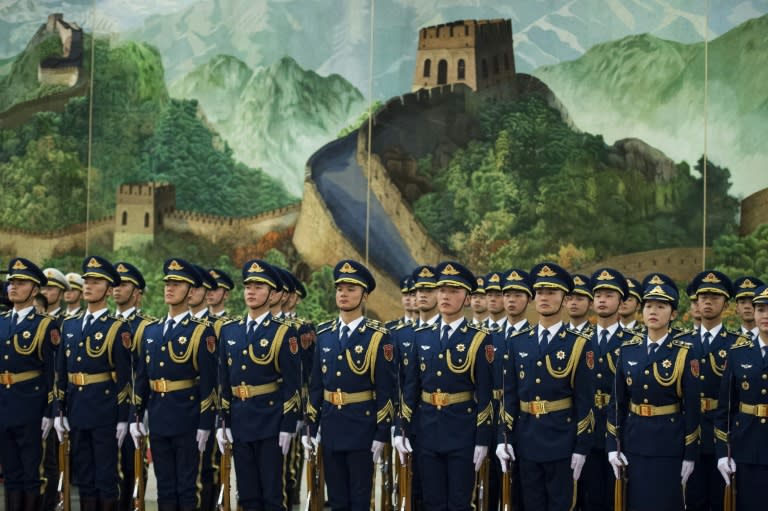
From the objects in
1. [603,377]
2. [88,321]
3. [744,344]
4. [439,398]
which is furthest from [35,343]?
[744,344]

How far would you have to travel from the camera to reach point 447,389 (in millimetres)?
7129

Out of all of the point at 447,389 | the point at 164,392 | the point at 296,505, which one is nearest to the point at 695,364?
the point at 447,389

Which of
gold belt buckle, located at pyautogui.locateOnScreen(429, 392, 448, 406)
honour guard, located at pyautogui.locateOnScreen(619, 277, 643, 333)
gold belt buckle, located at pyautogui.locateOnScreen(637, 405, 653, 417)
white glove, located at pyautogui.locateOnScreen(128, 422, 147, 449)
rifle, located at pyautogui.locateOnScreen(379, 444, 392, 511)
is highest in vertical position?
honour guard, located at pyautogui.locateOnScreen(619, 277, 643, 333)

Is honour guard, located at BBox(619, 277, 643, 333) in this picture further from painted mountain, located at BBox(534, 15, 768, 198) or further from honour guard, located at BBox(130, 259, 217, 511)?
painted mountain, located at BBox(534, 15, 768, 198)

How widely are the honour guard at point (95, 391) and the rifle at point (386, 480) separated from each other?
75.6 inches

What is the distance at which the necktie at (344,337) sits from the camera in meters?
7.27

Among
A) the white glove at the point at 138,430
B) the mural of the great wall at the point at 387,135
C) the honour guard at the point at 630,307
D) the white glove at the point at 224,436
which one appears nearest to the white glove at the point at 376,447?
the white glove at the point at 224,436

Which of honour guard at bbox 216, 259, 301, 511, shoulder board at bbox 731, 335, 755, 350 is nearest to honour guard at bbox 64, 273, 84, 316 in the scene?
honour guard at bbox 216, 259, 301, 511

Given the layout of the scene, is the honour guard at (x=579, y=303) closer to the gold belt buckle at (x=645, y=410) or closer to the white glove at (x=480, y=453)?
the gold belt buckle at (x=645, y=410)

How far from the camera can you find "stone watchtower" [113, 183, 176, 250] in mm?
16141

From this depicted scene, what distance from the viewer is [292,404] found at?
293 inches

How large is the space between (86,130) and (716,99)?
889 cm

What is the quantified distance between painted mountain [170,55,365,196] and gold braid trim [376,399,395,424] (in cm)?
864

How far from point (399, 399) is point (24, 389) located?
9.42 feet
